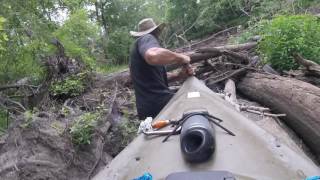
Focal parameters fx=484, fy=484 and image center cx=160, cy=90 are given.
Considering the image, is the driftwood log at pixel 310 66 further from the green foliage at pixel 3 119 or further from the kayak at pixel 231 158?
the green foliage at pixel 3 119

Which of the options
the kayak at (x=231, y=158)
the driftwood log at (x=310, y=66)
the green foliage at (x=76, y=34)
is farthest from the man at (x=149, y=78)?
the green foliage at (x=76, y=34)

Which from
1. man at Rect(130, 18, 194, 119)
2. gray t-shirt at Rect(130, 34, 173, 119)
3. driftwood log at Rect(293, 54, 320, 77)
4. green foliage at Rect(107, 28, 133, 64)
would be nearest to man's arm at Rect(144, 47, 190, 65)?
man at Rect(130, 18, 194, 119)

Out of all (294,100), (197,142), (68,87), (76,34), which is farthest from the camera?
(76,34)

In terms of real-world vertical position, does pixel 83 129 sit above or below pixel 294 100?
below

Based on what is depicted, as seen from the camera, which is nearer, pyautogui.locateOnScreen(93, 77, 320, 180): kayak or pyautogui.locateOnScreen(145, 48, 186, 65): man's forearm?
pyautogui.locateOnScreen(93, 77, 320, 180): kayak

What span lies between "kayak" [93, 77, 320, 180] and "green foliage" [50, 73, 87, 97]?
588 cm

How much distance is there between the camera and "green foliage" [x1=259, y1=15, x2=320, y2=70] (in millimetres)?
7047

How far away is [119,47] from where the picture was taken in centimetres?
2222

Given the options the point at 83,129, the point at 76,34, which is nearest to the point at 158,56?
the point at 83,129

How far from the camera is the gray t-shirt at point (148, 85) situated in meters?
4.96

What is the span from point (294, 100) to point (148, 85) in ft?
5.53

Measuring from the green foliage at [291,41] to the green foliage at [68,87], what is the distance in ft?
12.0

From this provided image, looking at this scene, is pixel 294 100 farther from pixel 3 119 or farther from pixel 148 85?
pixel 3 119

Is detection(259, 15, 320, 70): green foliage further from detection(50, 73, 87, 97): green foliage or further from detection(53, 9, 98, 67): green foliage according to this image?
detection(53, 9, 98, 67): green foliage
